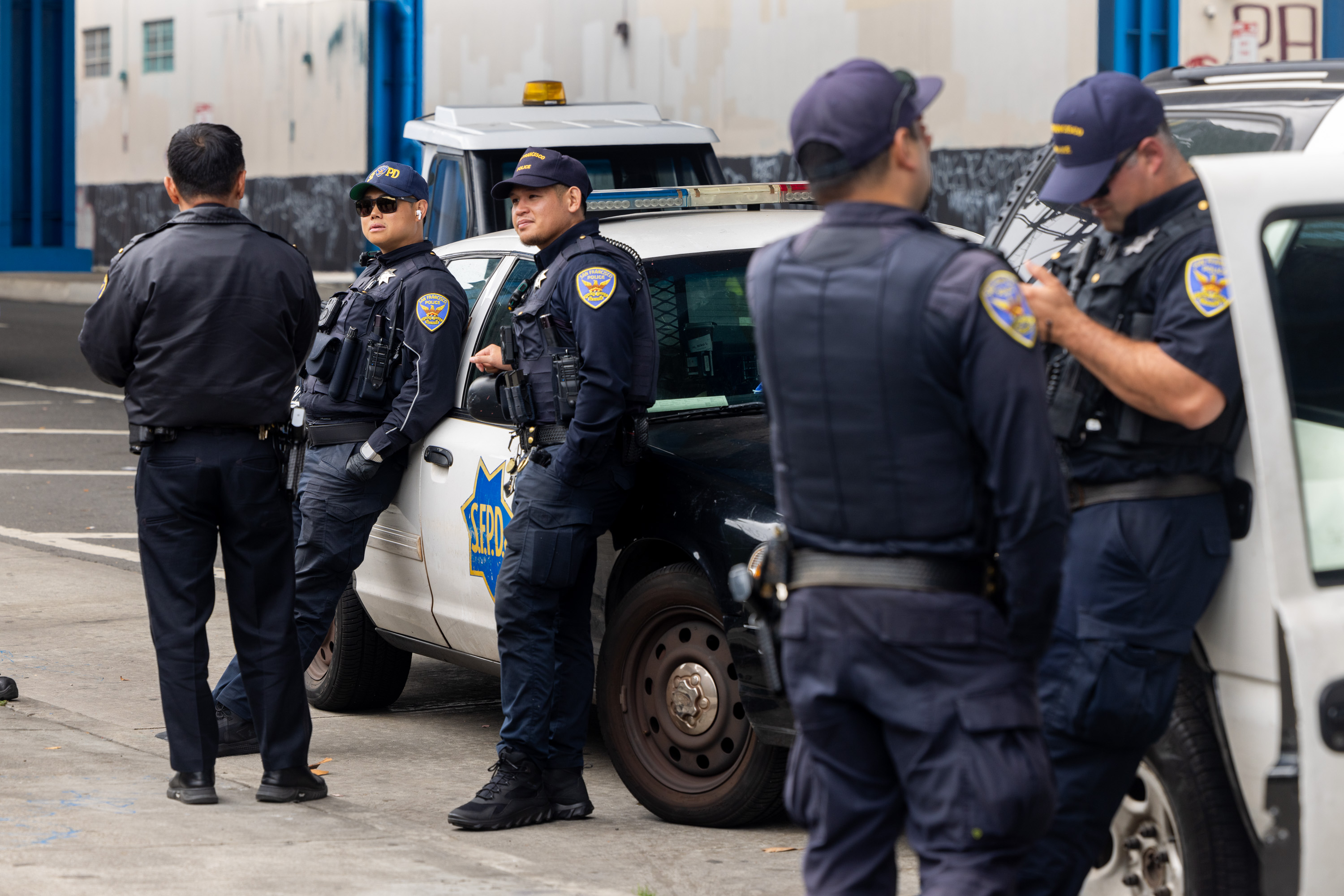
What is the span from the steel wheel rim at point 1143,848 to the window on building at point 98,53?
32441 mm

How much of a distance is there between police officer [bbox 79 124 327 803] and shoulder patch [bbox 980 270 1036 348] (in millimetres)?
2899

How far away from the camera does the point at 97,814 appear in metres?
5.04

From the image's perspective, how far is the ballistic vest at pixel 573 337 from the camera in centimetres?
515

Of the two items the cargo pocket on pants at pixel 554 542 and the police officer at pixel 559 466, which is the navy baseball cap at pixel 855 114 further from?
the cargo pocket on pants at pixel 554 542

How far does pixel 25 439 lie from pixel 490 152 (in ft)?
17.0

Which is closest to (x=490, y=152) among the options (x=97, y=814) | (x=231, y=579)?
(x=231, y=579)

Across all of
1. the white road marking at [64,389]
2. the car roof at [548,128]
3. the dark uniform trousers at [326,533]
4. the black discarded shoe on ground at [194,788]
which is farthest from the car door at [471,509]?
the white road marking at [64,389]

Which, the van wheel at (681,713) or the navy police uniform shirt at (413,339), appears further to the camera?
the navy police uniform shirt at (413,339)

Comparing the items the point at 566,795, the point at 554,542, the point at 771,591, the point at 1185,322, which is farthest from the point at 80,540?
the point at 1185,322

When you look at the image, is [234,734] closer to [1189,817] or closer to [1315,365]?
[1189,817]

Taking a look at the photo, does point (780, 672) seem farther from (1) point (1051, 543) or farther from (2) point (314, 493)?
(2) point (314, 493)

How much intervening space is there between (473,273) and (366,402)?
0.63m

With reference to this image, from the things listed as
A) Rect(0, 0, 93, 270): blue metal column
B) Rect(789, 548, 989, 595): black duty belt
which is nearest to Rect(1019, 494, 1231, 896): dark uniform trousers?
Rect(789, 548, 989, 595): black duty belt

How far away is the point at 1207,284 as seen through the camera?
337 cm
